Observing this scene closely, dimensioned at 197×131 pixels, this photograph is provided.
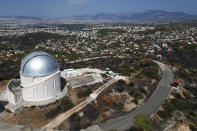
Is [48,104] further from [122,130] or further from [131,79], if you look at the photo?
[131,79]

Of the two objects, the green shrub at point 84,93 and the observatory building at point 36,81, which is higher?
the observatory building at point 36,81

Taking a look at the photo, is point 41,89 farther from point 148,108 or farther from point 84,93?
point 148,108

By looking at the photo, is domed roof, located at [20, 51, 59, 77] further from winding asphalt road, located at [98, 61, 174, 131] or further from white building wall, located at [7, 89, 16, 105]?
winding asphalt road, located at [98, 61, 174, 131]

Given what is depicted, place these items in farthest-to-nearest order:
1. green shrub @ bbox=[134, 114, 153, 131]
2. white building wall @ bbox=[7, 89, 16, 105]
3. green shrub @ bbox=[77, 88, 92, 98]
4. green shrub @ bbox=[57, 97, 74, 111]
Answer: green shrub @ bbox=[77, 88, 92, 98]
green shrub @ bbox=[57, 97, 74, 111]
white building wall @ bbox=[7, 89, 16, 105]
green shrub @ bbox=[134, 114, 153, 131]

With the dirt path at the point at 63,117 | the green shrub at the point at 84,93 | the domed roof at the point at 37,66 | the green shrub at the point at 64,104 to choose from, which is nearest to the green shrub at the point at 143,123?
the dirt path at the point at 63,117

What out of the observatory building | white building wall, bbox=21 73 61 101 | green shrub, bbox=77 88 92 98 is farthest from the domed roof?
green shrub, bbox=77 88 92 98

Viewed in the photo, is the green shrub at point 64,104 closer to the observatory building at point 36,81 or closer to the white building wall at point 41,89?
the observatory building at point 36,81

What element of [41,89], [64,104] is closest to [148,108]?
[64,104]
